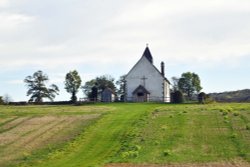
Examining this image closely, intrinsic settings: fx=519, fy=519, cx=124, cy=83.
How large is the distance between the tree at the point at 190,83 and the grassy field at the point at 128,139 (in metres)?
92.9

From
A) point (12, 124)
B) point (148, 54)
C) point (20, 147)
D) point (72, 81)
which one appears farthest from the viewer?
point (72, 81)

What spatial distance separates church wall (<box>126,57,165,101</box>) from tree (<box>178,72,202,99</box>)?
175 feet

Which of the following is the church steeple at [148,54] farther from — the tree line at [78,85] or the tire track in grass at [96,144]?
the tire track in grass at [96,144]

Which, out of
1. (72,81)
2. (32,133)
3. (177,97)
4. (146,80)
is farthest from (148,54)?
(32,133)

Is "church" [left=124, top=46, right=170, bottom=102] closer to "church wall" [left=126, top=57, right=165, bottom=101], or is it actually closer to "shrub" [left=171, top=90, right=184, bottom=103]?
"church wall" [left=126, top=57, right=165, bottom=101]

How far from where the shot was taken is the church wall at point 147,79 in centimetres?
9850

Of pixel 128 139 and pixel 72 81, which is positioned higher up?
→ pixel 72 81

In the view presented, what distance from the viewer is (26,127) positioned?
4997cm

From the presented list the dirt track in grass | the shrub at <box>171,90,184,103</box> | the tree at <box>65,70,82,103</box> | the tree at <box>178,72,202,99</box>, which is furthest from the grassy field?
the tree at <box>178,72,202,99</box>

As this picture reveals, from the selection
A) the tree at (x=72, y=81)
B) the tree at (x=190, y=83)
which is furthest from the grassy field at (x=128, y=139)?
the tree at (x=190, y=83)

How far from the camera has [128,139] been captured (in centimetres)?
4097

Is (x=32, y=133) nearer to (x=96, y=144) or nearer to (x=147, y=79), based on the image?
(x=96, y=144)

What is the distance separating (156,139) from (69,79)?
94.5 metres

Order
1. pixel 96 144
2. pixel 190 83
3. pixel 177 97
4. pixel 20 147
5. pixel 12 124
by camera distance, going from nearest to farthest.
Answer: pixel 20 147 < pixel 96 144 < pixel 12 124 < pixel 177 97 < pixel 190 83
